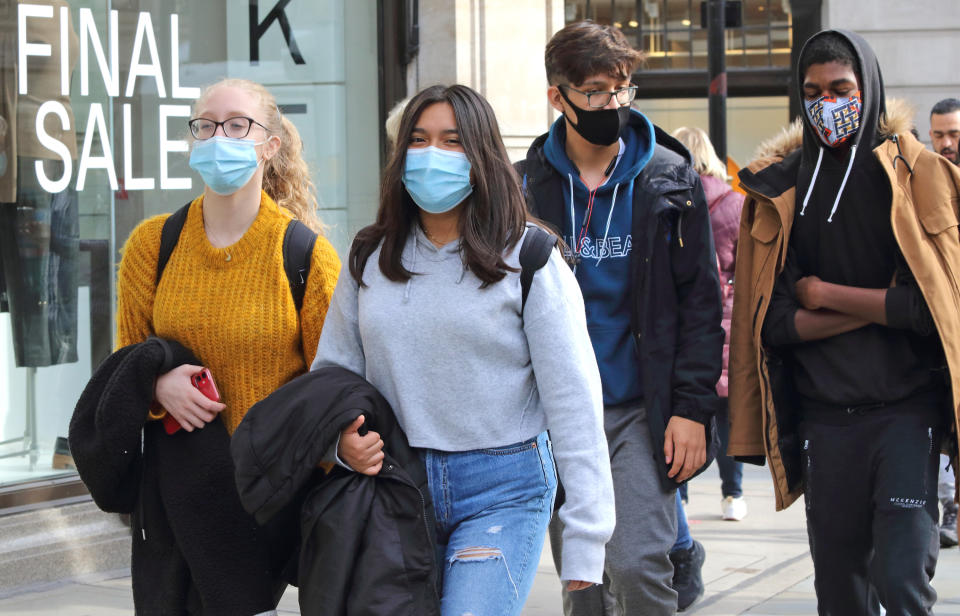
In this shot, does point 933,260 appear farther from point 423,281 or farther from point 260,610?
point 260,610

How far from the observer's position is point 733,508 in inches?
293

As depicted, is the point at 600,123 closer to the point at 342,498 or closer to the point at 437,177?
the point at 437,177

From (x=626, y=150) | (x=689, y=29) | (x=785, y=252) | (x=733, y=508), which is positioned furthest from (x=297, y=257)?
(x=689, y=29)

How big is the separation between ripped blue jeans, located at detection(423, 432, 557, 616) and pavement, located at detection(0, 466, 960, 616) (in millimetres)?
2671

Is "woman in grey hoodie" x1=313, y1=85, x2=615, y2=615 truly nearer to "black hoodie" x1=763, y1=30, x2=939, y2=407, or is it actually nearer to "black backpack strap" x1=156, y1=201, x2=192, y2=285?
"black backpack strap" x1=156, y1=201, x2=192, y2=285

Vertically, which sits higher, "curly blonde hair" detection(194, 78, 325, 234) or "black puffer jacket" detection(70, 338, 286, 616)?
"curly blonde hair" detection(194, 78, 325, 234)

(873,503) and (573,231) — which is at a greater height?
(573,231)

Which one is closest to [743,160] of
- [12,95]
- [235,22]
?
[235,22]

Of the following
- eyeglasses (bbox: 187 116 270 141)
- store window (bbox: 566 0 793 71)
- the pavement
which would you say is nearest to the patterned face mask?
eyeglasses (bbox: 187 116 270 141)

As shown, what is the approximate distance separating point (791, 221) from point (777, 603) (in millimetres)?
2350

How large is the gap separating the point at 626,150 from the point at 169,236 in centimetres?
141

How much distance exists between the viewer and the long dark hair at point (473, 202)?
121 inches

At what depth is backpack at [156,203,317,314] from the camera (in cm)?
352

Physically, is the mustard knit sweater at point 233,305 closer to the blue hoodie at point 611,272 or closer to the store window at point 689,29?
the blue hoodie at point 611,272
